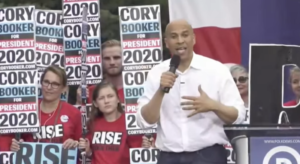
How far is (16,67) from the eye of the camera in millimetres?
8125

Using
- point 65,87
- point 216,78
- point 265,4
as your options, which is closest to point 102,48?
point 65,87

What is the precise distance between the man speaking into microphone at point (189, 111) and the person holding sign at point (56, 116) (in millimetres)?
2201

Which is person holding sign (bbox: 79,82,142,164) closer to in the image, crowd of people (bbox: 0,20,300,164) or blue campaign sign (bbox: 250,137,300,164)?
crowd of people (bbox: 0,20,300,164)

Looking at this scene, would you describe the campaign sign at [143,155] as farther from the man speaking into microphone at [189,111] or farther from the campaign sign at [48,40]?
the man speaking into microphone at [189,111]

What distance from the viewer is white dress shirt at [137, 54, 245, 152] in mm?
5688

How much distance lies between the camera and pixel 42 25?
837 cm

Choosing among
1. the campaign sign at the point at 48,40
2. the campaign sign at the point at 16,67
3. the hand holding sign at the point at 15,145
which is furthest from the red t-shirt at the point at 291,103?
the hand holding sign at the point at 15,145

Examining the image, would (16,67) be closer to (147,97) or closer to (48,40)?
(48,40)

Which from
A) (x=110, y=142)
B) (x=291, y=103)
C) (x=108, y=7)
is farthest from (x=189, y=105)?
(x=108, y=7)

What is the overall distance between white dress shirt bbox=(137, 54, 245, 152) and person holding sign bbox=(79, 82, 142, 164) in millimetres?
1988

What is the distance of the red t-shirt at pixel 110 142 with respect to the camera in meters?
7.74

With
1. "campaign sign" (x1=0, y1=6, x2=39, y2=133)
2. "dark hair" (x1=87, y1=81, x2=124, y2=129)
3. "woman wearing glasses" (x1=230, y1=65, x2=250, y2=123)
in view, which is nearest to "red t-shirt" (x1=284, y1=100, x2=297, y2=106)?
"woman wearing glasses" (x1=230, y1=65, x2=250, y2=123)

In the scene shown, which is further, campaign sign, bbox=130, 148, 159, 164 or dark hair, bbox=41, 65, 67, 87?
dark hair, bbox=41, 65, 67, 87

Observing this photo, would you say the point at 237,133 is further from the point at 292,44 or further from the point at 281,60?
the point at 292,44
